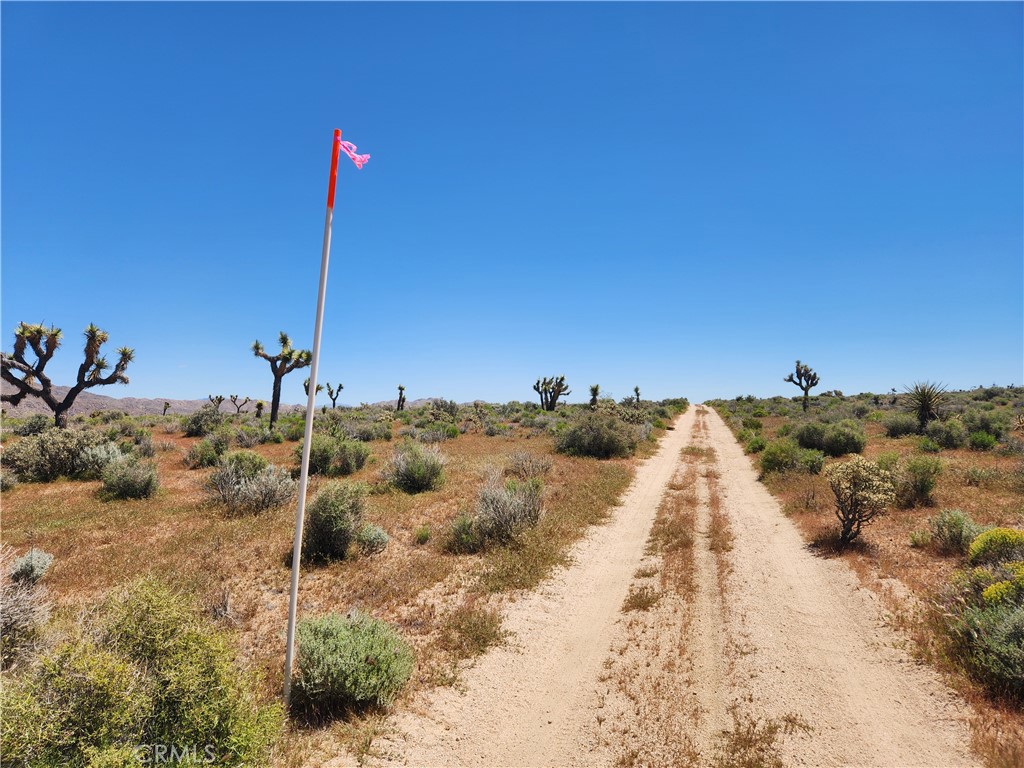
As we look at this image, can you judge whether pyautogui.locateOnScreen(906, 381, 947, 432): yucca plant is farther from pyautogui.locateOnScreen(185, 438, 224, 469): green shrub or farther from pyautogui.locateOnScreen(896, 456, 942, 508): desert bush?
pyautogui.locateOnScreen(185, 438, 224, 469): green shrub

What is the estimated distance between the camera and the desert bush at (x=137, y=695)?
10.2ft

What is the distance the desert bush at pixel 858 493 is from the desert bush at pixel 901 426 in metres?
22.0

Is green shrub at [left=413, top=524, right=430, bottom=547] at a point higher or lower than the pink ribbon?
lower

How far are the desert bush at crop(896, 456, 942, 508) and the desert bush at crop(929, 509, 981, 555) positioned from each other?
3765 mm

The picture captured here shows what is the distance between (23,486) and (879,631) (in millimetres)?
25831

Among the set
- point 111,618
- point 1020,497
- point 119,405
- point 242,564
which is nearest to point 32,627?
point 111,618

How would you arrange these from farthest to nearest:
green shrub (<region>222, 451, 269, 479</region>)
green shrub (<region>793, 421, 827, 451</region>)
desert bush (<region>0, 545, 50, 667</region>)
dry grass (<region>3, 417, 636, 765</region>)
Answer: green shrub (<region>793, 421, 827, 451</region>)
green shrub (<region>222, 451, 269, 479</region>)
dry grass (<region>3, 417, 636, 765</region>)
desert bush (<region>0, 545, 50, 667</region>)

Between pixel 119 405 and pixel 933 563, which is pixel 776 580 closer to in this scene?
pixel 933 563

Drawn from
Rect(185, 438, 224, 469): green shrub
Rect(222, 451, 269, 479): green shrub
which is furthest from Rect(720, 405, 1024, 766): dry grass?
Rect(185, 438, 224, 469): green shrub

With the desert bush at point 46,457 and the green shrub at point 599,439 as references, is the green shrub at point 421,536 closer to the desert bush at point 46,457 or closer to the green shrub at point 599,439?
the green shrub at point 599,439

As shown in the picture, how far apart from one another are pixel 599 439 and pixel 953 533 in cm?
1677

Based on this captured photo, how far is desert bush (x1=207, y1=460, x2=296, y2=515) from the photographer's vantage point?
1371 cm

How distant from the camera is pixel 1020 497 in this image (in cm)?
1329

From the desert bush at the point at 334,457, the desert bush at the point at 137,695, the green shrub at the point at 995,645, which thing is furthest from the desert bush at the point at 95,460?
the green shrub at the point at 995,645
